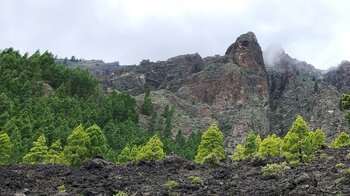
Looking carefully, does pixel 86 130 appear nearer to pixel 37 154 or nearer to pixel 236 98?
pixel 37 154

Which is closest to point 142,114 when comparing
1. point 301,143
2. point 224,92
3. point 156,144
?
point 224,92

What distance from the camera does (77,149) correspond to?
6159cm

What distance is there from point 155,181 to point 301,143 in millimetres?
24953

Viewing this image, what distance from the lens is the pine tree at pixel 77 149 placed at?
60.9 meters

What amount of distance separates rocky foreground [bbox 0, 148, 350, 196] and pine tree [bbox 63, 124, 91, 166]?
485 inches

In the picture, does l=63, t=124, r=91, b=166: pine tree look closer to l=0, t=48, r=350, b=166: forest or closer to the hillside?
l=0, t=48, r=350, b=166: forest

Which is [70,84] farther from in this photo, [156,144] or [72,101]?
[156,144]

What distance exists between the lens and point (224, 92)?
17325cm

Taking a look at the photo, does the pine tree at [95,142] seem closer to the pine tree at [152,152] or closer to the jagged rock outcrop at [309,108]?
the pine tree at [152,152]

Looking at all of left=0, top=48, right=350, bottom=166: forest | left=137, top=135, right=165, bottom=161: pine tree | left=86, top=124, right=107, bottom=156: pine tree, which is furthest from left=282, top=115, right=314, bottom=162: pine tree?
left=86, top=124, right=107, bottom=156: pine tree

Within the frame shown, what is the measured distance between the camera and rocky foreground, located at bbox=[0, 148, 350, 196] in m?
32.6

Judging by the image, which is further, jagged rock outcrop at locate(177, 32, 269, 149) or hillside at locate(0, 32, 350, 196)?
jagged rock outcrop at locate(177, 32, 269, 149)

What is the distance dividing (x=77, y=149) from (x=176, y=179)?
76.7ft

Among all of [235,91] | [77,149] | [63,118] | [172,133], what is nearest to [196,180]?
[77,149]
